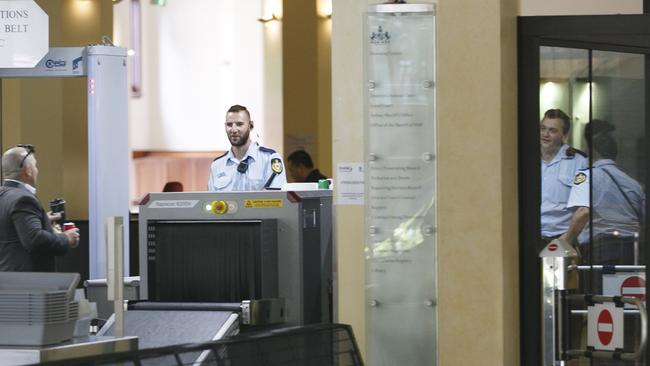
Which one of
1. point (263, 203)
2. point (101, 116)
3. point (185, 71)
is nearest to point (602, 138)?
point (263, 203)

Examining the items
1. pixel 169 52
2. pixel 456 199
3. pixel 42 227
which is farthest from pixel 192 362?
pixel 169 52

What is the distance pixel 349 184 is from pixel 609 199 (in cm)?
98

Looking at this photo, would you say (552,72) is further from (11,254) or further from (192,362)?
(11,254)

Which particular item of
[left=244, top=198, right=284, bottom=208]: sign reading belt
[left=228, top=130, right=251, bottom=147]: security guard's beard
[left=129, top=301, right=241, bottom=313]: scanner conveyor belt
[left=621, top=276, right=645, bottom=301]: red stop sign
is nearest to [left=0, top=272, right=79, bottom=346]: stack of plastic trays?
[left=129, top=301, right=241, bottom=313]: scanner conveyor belt

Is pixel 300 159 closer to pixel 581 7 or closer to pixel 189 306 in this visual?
pixel 581 7

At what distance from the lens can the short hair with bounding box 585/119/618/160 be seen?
4539mm

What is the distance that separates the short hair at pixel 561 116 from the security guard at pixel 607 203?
0.07 m

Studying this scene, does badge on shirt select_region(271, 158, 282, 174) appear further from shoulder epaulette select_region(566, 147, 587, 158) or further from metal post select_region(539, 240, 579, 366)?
metal post select_region(539, 240, 579, 366)

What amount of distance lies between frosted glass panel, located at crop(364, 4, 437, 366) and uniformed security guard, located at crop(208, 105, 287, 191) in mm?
2305

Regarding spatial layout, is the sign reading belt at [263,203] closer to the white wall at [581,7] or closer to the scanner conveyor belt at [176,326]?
the scanner conveyor belt at [176,326]

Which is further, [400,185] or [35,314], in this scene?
[400,185]

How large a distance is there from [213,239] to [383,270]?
657 millimetres

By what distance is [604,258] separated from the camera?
4547mm

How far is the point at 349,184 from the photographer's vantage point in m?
4.39
